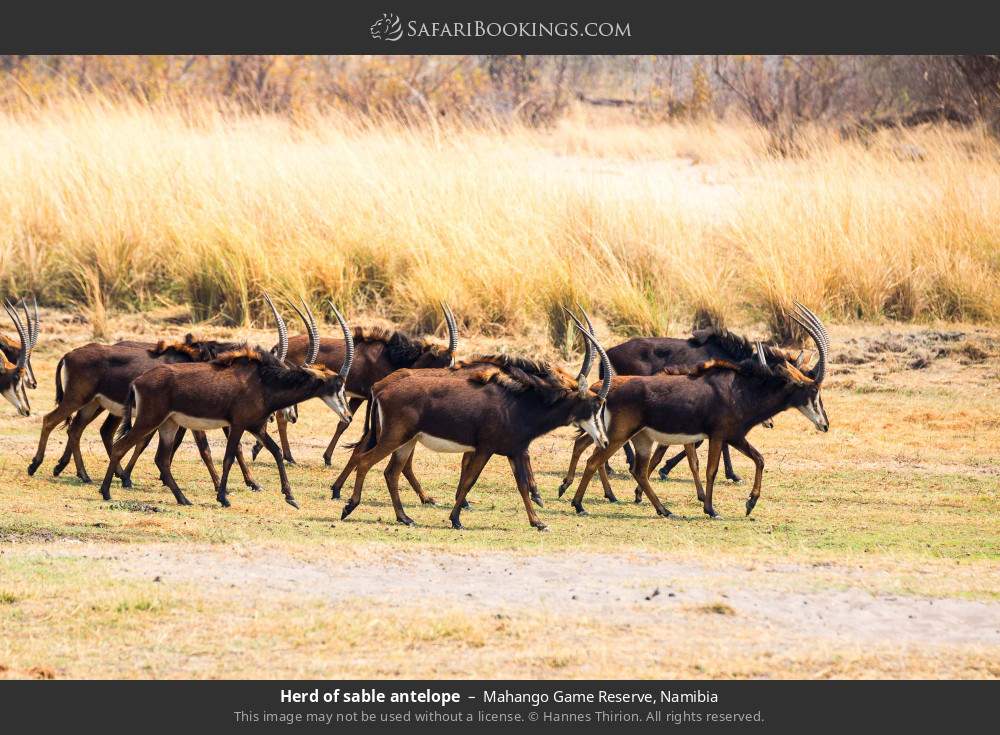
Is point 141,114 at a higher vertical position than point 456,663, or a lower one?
higher

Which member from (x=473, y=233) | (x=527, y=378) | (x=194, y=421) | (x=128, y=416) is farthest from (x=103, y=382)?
(x=473, y=233)

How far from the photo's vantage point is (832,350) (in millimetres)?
20000

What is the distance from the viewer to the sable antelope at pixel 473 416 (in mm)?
12047

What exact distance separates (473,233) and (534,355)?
2.97 metres

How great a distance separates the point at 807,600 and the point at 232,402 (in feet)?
17.0

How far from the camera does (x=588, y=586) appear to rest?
998 centimetres

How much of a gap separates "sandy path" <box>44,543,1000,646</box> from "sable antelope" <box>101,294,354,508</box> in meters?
2.01

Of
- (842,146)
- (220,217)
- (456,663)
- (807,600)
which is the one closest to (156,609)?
(456,663)

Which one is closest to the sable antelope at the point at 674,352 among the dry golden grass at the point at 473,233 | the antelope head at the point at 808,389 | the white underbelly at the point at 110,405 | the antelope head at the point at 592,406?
the antelope head at the point at 808,389

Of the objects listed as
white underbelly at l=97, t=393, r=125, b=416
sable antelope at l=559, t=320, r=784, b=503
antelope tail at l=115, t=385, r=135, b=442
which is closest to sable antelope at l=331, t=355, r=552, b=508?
antelope tail at l=115, t=385, r=135, b=442

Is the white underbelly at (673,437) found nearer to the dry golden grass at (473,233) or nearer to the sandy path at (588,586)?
the sandy path at (588,586)

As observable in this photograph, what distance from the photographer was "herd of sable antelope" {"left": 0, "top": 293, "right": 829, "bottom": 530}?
12172 millimetres

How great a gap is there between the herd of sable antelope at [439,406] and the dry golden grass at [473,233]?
7052mm

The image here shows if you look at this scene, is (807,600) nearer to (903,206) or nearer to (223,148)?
(903,206)
